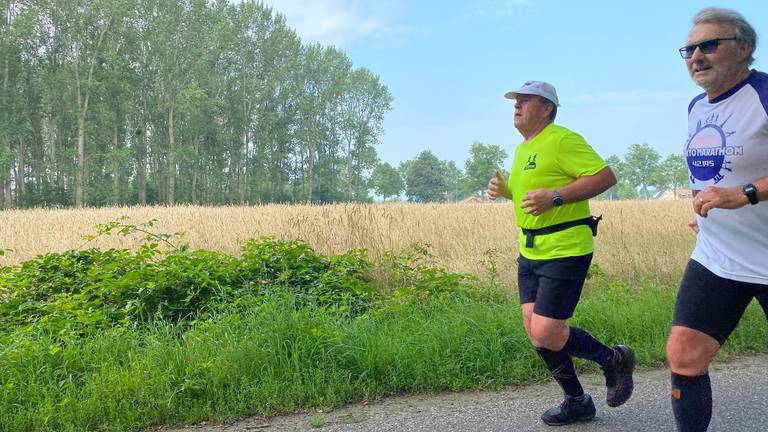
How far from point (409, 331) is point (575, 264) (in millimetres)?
1781

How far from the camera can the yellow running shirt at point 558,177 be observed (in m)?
2.88

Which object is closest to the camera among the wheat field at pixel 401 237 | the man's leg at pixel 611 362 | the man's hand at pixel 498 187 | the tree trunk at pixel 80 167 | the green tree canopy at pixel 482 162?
the man's leg at pixel 611 362

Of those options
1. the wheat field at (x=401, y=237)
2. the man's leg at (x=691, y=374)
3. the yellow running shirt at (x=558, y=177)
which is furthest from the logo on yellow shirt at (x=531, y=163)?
the wheat field at (x=401, y=237)

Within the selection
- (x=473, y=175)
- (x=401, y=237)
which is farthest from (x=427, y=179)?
(x=401, y=237)

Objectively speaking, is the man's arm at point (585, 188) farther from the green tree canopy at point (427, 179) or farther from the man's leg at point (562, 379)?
the green tree canopy at point (427, 179)

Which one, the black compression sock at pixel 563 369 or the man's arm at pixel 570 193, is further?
the black compression sock at pixel 563 369

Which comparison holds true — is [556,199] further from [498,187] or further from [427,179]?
[427,179]

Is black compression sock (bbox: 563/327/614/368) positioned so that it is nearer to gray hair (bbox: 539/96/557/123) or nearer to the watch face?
gray hair (bbox: 539/96/557/123)

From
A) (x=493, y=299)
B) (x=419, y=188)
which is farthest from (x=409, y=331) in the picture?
(x=419, y=188)

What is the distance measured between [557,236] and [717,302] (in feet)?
2.71

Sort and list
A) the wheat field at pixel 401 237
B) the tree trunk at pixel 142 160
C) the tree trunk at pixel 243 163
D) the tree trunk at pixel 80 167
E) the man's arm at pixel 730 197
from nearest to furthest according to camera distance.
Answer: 1. the man's arm at pixel 730 197
2. the wheat field at pixel 401 237
3. the tree trunk at pixel 80 167
4. the tree trunk at pixel 142 160
5. the tree trunk at pixel 243 163

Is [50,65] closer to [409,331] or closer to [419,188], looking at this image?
[409,331]

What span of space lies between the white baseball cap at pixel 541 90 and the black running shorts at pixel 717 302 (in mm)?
1183

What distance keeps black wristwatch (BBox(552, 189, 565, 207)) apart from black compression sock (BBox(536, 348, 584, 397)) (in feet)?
2.61
